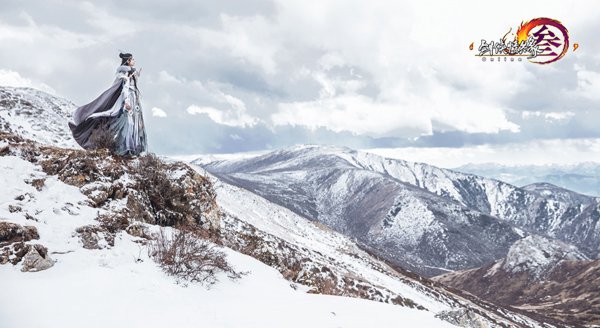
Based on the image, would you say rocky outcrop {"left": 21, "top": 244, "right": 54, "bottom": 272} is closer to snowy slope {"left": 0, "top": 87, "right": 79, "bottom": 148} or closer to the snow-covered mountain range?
the snow-covered mountain range

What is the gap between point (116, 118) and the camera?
15.3m

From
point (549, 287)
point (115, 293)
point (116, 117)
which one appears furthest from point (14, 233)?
point (549, 287)

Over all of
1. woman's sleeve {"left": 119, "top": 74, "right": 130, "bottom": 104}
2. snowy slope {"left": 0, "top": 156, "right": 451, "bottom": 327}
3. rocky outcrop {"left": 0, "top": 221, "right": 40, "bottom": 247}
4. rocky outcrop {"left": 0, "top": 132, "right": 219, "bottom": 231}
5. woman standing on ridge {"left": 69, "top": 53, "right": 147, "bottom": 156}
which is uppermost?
woman's sleeve {"left": 119, "top": 74, "right": 130, "bottom": 104}

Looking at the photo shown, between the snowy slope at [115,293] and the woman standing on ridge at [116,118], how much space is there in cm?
285

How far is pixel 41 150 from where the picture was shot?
14.5m

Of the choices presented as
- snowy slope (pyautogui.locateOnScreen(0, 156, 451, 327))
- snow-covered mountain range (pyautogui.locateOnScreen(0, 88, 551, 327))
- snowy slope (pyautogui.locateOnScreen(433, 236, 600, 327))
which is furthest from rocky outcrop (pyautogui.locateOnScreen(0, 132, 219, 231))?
snowy slope (pyautogui.locateOnScreen(433, 236, 600, 327))

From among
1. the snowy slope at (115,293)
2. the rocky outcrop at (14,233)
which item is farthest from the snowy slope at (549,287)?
the rocky outcrop at (14,233)

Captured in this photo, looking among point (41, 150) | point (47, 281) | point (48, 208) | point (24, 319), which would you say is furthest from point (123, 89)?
point (24, 319)

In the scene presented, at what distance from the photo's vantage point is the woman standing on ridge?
15.3m

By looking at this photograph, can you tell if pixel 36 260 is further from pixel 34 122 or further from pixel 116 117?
pixel 34 122

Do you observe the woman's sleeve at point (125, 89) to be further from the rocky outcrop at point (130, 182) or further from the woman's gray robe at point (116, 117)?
the rocky outcrop at point (130, 182)

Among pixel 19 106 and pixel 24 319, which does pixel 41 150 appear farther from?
pixel 19 106

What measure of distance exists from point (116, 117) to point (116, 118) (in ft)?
0.16

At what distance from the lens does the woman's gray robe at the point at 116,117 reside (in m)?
15.4
